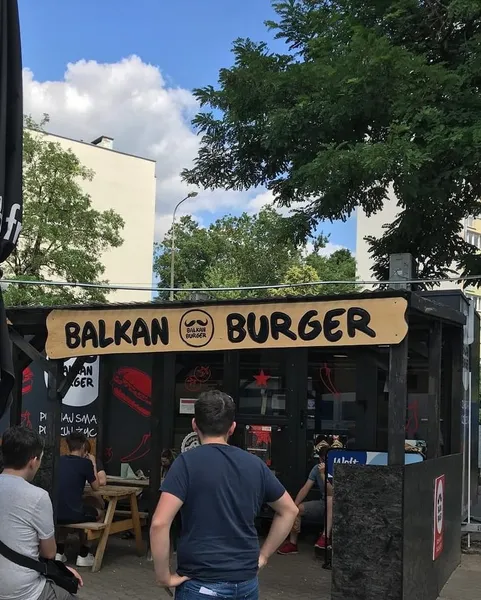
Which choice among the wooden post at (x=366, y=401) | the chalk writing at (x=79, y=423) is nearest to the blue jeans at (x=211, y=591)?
the wooden post at (x=366, y=401)

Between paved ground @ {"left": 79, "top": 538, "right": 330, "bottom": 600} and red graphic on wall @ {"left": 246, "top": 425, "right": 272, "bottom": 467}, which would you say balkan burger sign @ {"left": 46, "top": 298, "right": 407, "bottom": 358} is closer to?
paved ground @ {"left": 79, "top": 538, "right": 330, "bottom": 600}

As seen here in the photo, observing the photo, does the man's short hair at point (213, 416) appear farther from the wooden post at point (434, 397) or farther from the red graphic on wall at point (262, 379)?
the red graphic on wall at point (262, 379)

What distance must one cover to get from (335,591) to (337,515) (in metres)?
0.56

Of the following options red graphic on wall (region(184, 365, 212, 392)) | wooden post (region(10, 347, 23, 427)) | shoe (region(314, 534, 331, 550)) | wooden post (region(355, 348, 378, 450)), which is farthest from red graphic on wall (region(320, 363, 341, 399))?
wooden post (region(10, 347, 23, 427))

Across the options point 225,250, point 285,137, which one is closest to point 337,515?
point 285,137

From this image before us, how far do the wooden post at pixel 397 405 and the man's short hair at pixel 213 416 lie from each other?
2.65m

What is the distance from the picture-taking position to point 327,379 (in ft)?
29.5

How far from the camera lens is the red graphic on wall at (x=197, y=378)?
9352 millimetres

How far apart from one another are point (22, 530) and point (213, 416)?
3.44 feet

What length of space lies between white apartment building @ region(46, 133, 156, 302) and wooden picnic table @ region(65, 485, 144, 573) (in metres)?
33.5

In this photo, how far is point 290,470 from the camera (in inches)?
348

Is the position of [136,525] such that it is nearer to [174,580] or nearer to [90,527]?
[90,527]

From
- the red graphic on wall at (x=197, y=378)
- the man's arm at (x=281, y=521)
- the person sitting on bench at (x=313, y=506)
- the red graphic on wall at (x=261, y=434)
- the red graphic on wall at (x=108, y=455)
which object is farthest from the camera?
the red graphic on wall at (x=108, y=455)

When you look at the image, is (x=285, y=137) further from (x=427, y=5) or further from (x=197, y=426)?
(x=197, y=426)
